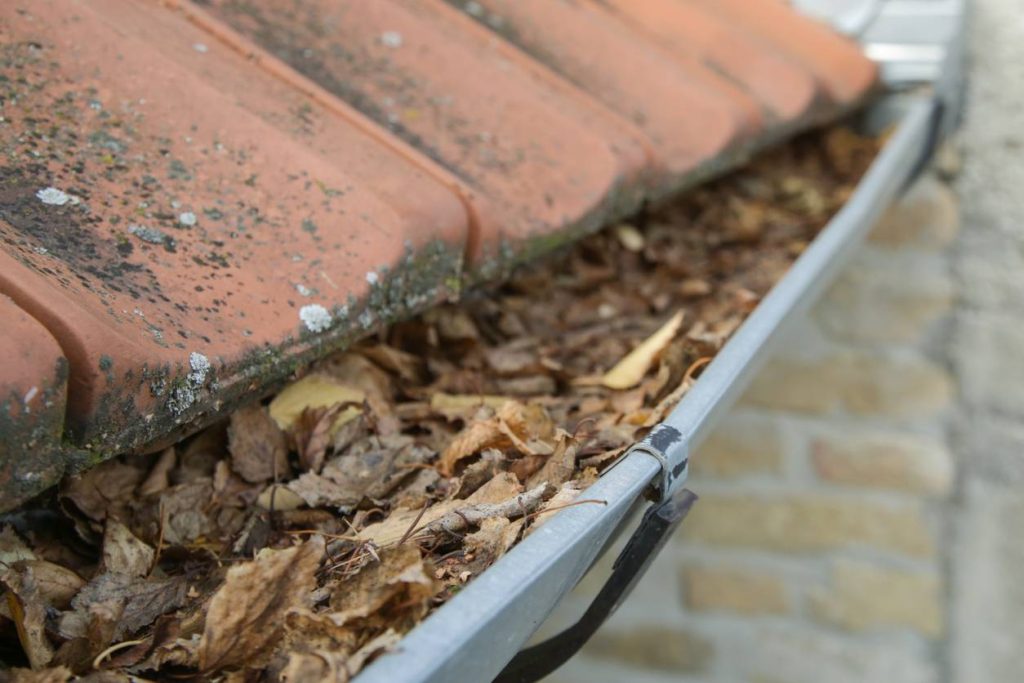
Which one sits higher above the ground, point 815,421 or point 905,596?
point 815,421

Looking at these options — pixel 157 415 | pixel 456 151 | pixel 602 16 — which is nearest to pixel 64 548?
pixel 157 415

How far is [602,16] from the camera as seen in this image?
176cm

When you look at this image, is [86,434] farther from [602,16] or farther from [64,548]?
[602,16]

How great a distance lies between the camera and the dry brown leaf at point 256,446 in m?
0.96

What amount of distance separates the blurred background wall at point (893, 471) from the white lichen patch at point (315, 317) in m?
1.89

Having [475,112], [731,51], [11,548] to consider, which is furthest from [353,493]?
[731,51]

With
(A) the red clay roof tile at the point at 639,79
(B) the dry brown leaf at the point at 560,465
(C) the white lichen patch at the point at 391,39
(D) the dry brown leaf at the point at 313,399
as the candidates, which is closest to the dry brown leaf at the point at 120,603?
(D) the dry brown leaf at the point at 313,399

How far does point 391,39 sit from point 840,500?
6.04 ft

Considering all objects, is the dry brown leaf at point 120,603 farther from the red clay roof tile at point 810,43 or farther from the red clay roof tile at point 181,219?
the red clay roof tile at point 810,43

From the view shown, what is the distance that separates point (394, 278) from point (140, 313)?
→ 26 cm

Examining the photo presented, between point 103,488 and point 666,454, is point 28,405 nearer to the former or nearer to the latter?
point 103,488

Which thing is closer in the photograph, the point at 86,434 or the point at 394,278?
the point at 86,434

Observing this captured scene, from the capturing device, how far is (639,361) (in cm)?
117

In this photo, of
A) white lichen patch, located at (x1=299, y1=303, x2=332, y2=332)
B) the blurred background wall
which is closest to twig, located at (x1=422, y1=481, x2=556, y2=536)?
white lichen patch, located at (x1=299, y1=303, x2=332, y2=332)
